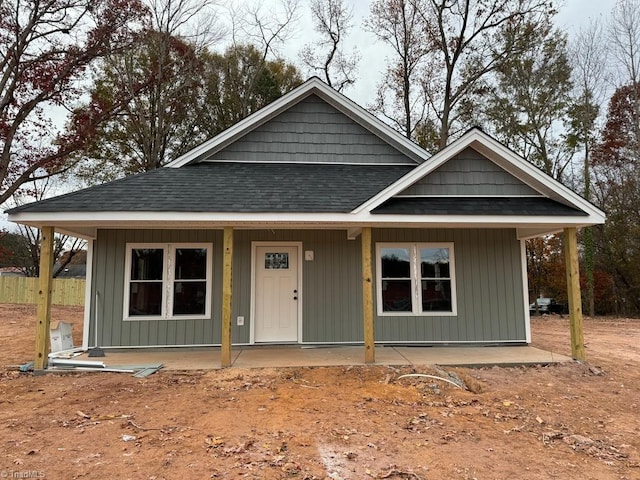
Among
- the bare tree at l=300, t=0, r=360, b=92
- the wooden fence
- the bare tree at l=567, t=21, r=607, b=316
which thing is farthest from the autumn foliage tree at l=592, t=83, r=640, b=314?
the wooden fence

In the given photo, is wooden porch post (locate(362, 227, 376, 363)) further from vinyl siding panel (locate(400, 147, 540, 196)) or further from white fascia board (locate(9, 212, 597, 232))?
vinyl siding panel (locate(400, 147, 540, 196))

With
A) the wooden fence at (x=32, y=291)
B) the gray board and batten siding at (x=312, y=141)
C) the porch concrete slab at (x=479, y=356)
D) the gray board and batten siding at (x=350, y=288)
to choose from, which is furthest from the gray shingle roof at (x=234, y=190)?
the wooden fence at (x=32, y=291)

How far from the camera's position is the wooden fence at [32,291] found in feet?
72.9

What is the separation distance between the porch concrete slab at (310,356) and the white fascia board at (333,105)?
171 inches

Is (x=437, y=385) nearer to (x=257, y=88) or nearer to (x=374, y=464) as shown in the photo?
(x=374, y=464)

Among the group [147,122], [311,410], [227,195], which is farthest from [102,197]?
[147,122]

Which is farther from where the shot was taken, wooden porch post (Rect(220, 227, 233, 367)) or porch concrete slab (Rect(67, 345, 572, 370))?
porch concrete slab (Rect(67, 345, 572, 370))

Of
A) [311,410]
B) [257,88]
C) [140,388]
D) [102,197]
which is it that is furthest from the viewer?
[257,88]

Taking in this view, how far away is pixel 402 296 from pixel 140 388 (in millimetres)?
4853

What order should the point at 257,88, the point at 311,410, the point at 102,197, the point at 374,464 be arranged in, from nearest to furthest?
1. the point at 374,464
2. the point at 311,410
3. the point at 102,197
4. the point at 257,88

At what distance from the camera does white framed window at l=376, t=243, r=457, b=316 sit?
7926mm

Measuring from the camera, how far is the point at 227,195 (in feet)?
21.6

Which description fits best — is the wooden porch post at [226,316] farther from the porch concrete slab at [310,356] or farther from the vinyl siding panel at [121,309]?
→ the vinyl siding panel at [121,309]

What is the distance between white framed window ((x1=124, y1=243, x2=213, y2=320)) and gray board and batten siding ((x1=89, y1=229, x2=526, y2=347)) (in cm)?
12
